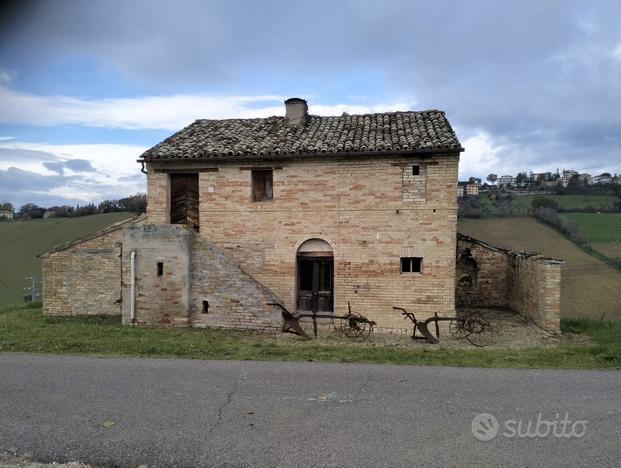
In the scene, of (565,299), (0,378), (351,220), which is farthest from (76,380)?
(565,299)

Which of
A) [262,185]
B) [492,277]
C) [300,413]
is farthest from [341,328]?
[492,277]

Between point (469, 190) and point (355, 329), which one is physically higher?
point (469, 190)

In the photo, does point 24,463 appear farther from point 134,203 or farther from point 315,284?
point 134,203

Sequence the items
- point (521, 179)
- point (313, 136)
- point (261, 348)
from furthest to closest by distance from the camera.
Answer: point (521, 179)
point (313, 136)
point (261, 348)

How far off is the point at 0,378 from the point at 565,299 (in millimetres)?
18749

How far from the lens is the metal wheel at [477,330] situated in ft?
37.1

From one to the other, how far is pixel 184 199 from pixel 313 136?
4779 mm

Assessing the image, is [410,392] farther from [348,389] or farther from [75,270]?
[75,270]

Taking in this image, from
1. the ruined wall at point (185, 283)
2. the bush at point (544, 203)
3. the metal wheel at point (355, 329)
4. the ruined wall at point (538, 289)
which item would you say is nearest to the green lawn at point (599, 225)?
the bush at point (544, 203)

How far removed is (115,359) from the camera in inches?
350

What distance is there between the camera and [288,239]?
13906mm

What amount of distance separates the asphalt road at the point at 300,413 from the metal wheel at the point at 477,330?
336cm

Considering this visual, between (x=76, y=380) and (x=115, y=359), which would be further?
(x=115, y=359)

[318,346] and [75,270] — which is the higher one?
[75,270]
